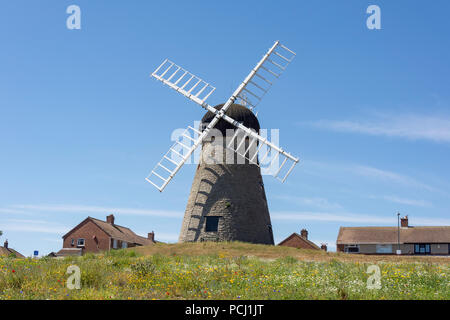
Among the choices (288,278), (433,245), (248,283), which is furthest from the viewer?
→ (433,245)

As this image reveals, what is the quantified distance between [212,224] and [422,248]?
1528 inches

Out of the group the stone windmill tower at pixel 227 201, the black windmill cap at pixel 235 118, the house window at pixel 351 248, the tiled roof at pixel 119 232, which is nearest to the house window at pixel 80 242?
the tiled roof at pixel 119 232

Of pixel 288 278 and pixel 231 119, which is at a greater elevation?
pixel 231 119

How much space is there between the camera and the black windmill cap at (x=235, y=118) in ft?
115

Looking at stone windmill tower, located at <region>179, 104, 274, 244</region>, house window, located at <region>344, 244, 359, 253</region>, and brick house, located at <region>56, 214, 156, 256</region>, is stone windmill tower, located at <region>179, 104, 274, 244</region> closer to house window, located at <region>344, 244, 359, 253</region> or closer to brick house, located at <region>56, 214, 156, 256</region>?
brick house, located at <region>56, 214, 156, 256</region>

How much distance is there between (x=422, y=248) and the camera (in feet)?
201

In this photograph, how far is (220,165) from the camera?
34438 millimetres

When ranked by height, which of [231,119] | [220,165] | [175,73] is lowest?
[220,165]

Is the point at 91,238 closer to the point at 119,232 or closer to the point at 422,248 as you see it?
the point at 119,232

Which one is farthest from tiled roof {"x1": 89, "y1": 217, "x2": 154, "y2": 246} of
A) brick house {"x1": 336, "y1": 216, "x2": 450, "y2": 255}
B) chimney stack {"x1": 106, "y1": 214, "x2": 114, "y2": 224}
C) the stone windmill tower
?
brick house {"x1": 336, "y1": 216, "x2": 450, "y2": 255}

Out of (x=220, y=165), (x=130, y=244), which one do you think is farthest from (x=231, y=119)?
(x=130, y=244)
